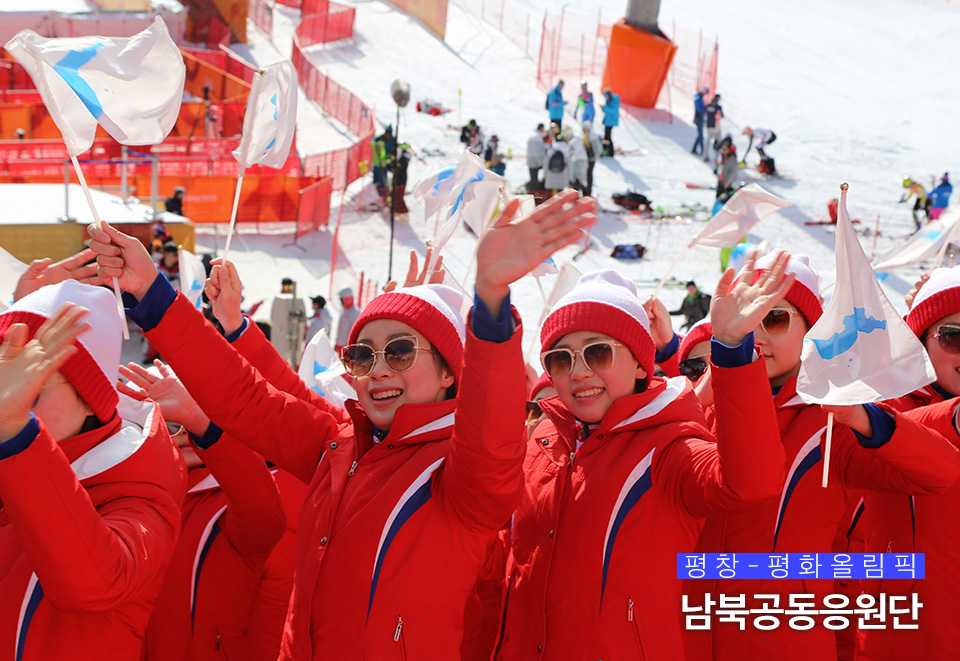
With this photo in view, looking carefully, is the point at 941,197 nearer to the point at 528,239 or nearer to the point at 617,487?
the point at 617,487

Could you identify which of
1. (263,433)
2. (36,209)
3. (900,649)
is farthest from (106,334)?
(36,209)

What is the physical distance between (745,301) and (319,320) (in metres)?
8.59

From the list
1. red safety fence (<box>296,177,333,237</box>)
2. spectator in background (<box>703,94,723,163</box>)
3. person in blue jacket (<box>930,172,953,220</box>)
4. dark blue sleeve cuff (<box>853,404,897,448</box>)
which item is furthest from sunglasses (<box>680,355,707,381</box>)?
spectator in background (<box>703,94,723,163</box>)

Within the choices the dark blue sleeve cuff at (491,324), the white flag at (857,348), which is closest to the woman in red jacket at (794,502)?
the white flag at (857,348)

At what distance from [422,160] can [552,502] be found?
1783 cm

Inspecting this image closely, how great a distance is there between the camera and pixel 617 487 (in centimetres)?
298

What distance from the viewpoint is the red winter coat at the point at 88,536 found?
2393 millimetres

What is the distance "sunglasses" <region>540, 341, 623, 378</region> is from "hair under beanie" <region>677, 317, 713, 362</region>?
97cm

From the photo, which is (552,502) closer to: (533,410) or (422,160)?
(533,410)

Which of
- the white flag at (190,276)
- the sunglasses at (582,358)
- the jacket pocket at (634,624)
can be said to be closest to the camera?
the jacket pocket at (634,624)

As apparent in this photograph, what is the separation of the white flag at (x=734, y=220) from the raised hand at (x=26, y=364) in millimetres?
3348

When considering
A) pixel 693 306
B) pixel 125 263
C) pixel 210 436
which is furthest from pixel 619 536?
pixel 693 306

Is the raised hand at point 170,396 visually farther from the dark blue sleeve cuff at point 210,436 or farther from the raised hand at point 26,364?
the raised hand at point 26,364

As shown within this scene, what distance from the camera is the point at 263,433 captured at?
3180 mm
